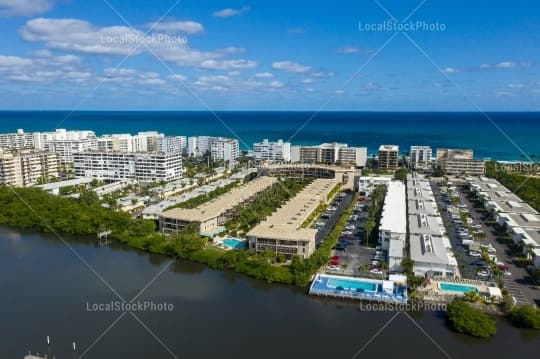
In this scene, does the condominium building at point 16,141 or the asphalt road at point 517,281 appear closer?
the asphalt road at point 517,281

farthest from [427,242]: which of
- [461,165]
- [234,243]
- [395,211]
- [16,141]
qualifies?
[16,141]

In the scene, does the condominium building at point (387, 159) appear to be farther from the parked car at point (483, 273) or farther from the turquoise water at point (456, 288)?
the turquoise water at point (456, 288)

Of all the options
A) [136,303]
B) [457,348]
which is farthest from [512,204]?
[136,303]

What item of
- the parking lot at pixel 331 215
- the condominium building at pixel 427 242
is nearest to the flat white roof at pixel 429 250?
the condominium building at pixel 427 242

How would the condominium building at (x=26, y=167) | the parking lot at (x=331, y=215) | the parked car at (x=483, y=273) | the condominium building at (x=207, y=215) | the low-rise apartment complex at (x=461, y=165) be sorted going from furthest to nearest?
the low-rise apartment complex at (x=461, y=165) < the condominium building at (x=26, y=167) < the parking lot at (x=331, y=215) < the condominium building at (x=207, y=215) < the parked car at (x=483, y=273)
